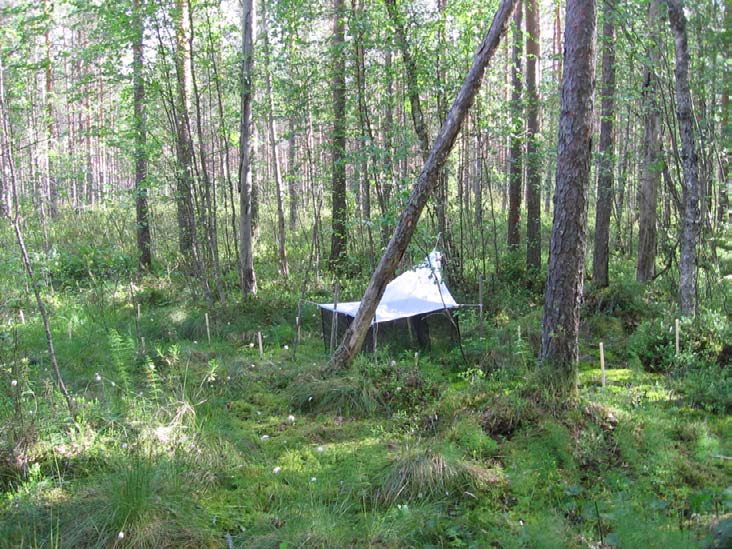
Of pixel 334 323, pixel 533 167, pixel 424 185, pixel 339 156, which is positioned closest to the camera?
pixel 424 185

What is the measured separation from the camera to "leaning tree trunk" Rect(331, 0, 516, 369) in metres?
5.50

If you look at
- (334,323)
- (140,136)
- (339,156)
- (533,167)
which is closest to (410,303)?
(334,323)

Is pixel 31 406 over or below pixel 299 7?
below

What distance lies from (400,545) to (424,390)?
8.06ft

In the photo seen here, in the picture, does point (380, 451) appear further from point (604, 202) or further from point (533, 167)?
point (533, 167)

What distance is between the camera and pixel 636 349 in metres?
6.91

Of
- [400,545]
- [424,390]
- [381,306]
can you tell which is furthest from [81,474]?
[381,306]

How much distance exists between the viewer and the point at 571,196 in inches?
195

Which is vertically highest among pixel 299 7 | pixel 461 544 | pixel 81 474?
pixel 299 7

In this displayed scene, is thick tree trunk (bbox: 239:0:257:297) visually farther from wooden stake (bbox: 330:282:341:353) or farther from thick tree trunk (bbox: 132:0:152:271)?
wooden stake (bbox: 330:282:341:353)

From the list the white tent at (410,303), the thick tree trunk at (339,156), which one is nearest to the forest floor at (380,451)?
the white tent at (410,303)

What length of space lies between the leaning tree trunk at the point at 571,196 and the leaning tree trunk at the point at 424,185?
755mm

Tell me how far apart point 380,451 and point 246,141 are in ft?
20.0

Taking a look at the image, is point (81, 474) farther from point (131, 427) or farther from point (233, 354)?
point (233, 354)
